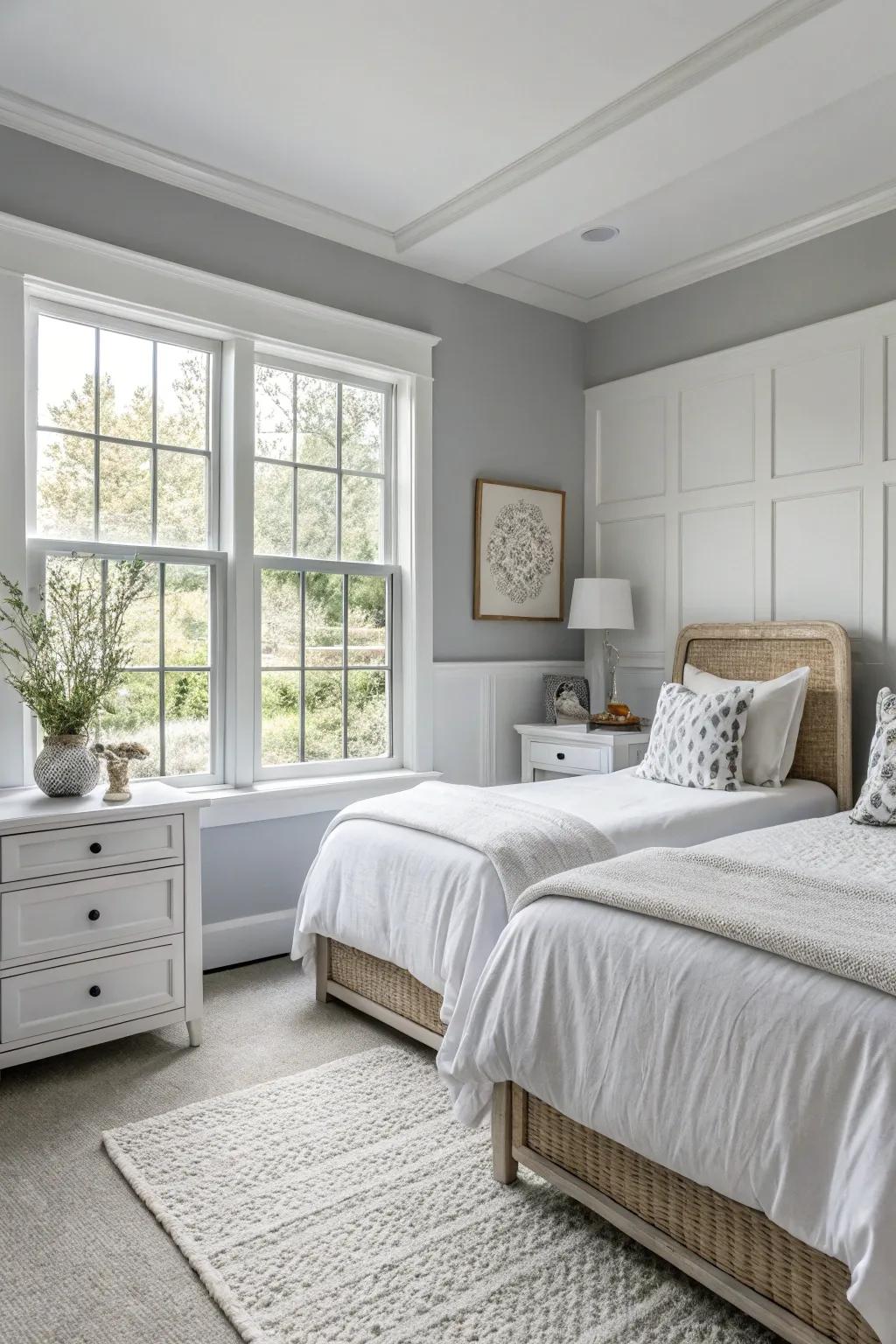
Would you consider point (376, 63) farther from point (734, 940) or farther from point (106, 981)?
point (106, 981)

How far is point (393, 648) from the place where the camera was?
396cm

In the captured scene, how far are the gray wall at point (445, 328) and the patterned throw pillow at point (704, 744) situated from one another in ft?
3.53

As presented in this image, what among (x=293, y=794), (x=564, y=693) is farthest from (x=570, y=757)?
(x=293, y=794)

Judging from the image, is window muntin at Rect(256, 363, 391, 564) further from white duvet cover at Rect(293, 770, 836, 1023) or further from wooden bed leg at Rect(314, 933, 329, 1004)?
wooden bed leg at Rect(314, 933, 329, 1004)

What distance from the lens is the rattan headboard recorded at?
351 cm

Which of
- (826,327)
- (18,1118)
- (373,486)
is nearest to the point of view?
(18,1118)

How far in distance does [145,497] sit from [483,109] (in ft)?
5.56

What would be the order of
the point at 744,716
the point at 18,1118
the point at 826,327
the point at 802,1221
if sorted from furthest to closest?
the point at 826,327 < the point at 744,716 < the point at 18,1118 < the point at 802,1221

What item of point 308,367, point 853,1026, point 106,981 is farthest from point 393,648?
point 853,1026

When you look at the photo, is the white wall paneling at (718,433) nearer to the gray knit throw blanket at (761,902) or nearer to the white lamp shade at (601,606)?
the white lamp shade at (601,606)

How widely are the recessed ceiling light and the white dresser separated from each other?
2.82 m

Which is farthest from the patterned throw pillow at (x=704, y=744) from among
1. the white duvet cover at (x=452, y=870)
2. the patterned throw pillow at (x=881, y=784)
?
the patterned throw pillow at (x=881, y=784)

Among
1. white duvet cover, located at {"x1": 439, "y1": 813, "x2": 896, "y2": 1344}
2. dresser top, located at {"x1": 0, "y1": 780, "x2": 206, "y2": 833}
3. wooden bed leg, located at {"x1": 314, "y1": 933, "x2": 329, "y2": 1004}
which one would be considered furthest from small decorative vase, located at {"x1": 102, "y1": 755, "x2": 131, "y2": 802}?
white duvet cover, located at {"x1": 439, "y1": 813, "x2": 896, "y2": 1344}

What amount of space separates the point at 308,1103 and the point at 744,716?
201 centimetres
